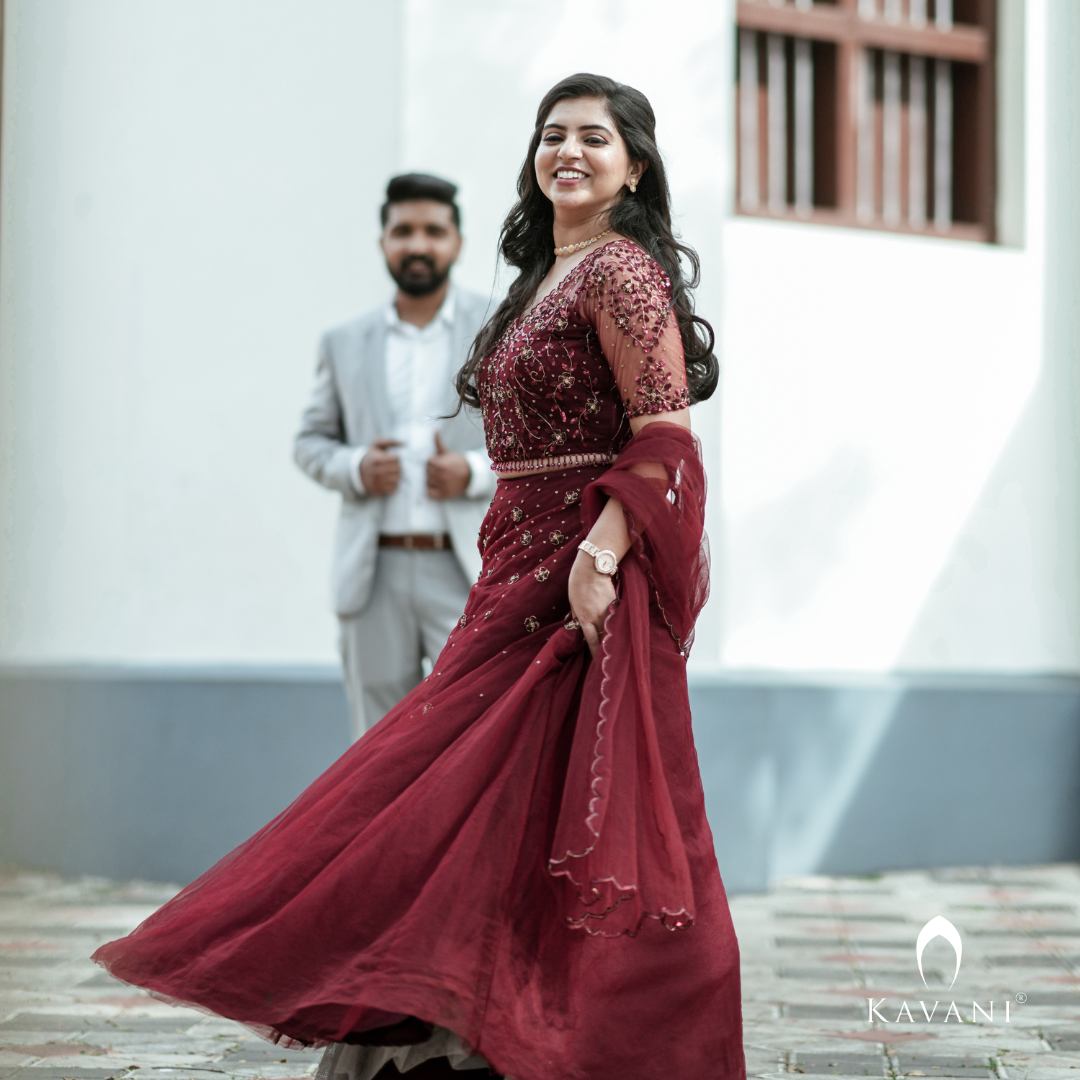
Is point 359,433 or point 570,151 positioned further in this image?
point 359,433

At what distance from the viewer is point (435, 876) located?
211cm

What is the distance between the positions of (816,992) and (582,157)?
216 centimetres

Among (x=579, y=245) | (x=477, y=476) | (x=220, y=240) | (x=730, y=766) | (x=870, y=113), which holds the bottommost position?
(x=730, y=766)

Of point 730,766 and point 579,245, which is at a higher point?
point 579,245

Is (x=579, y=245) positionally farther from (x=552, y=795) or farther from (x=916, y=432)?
(x=916, y=432)

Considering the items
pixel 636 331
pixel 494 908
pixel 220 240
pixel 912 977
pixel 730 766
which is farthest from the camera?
pixel 220 240

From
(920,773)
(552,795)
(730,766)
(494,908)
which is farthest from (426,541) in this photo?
(920,773)

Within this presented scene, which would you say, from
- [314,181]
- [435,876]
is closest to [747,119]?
[314,181]

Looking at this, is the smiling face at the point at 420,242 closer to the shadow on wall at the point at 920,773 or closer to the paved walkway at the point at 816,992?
the shadow on wall at the point at 920,773

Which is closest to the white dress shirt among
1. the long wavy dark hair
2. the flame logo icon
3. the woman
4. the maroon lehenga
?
the long wavy dark hair

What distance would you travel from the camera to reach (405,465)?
13.2ft

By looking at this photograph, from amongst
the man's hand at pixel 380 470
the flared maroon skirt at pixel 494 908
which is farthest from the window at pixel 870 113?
the flared maroon skirt at pixel 494 908

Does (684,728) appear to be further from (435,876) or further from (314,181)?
(314,181)

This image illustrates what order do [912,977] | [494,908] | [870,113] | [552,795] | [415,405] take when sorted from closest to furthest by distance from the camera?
[494,908] → [552,795] → [912,977] → [415,405] → [870,113]
